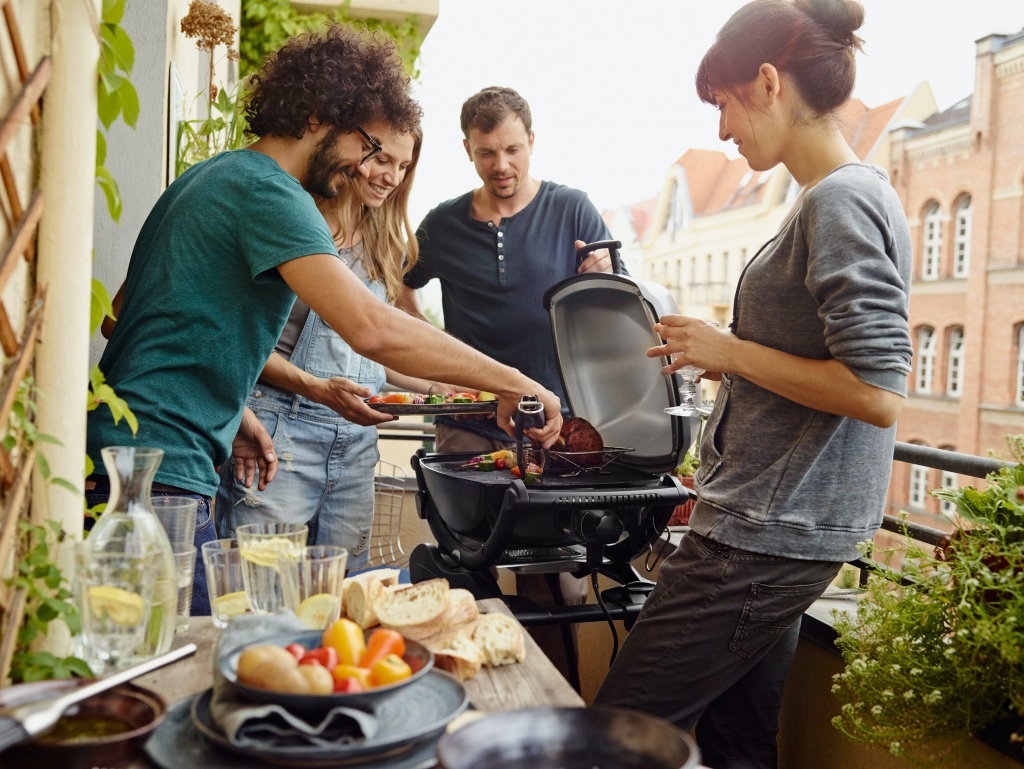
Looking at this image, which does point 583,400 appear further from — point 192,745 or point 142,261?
point 192,745

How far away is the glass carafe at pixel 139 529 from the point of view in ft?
3.83

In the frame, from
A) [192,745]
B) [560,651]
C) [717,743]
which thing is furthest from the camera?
[560,651]

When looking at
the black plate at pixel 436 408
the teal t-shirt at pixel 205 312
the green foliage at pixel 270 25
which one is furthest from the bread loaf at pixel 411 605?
the green foliage at pixel 270 25

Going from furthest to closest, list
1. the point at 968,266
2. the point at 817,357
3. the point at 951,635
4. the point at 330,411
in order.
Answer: the point at 968,266 < the point at 330,411 < the point at 817,357 < the point at 951,635

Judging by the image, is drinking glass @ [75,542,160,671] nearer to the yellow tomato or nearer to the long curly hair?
the yellow tomato

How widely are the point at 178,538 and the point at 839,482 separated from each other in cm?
111

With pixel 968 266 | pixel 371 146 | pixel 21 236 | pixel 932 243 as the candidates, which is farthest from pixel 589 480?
pixel 932 243

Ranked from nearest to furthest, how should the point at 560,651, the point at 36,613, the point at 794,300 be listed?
the point at 36,613
the point at 794,300
the point at 560,651

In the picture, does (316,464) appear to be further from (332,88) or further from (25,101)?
(25,101)

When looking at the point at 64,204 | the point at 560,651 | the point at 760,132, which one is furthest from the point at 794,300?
the point at 560,651

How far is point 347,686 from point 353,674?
0.08 feet

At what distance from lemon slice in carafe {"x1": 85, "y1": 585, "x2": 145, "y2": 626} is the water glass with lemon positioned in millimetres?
214

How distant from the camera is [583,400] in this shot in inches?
107

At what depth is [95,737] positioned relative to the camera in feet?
3.11
